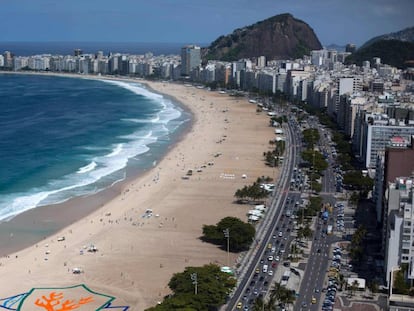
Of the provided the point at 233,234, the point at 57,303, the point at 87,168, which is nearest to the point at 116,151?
the point at 87,168

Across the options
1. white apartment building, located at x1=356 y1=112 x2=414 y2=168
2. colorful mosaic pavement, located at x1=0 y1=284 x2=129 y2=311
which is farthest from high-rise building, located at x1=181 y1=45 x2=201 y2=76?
colorful mosaic pavement, located at x1=0 y1=284 x2=129 y2=311

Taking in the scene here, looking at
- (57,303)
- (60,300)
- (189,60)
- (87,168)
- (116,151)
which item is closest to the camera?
(57,303)

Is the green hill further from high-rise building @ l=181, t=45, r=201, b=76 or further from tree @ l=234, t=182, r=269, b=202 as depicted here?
tree @ l=234, t=182, r=269, b=202

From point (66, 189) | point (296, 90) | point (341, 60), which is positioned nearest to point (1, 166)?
point (66, 189)

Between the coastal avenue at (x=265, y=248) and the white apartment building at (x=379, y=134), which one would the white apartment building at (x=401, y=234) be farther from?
the white apartment building at (x=379, y=134)

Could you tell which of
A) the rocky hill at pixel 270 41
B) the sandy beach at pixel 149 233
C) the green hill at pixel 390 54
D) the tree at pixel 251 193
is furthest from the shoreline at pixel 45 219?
the rocky hill at pixel 270 41

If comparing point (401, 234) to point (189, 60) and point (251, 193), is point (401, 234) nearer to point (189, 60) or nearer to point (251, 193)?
point (251, 193)

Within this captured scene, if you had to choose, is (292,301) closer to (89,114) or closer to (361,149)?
(361,149)
